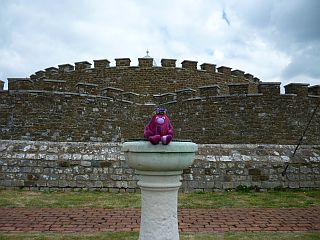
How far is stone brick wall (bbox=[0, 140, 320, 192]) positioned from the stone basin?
217 inches

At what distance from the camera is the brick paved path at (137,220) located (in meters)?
5.85

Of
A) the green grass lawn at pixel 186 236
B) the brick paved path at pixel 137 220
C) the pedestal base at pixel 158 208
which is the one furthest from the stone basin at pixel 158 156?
the brick paved path at pixel 137 220

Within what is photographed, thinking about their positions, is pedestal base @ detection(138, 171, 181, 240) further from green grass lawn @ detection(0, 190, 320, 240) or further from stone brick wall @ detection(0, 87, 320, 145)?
stone brick wall @ detection(0, 87, 320, 145)

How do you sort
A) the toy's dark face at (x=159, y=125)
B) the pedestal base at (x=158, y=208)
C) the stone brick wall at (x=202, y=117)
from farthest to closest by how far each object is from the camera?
the stone brick wall at (x=202, y=117)
the toy's dark face at (x=159, y=125)
the pedestal base at (x=158, y=208)

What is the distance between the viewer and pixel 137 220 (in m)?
6.39

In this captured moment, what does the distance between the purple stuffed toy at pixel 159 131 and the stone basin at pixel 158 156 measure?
0.06 m

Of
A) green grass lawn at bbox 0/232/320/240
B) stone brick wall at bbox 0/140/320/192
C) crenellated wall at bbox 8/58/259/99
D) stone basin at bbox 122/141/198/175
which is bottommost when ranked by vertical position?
green grass lawn at bbox 0/232/320/240

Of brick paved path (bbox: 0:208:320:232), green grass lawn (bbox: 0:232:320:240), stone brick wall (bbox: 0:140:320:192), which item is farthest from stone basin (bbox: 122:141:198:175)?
stone brick wall (bbox: 0:140:320:192)

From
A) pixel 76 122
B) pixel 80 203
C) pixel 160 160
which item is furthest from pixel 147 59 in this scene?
pixel 160 160

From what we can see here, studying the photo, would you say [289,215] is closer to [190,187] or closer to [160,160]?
[190,187]

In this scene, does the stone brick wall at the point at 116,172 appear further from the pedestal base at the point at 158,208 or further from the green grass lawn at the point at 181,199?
the pedestal base at the point at 158,208

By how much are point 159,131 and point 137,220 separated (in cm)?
320

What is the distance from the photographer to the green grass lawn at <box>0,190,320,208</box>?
7621 mm

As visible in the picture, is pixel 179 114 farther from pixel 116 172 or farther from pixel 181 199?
pixel 181 199
